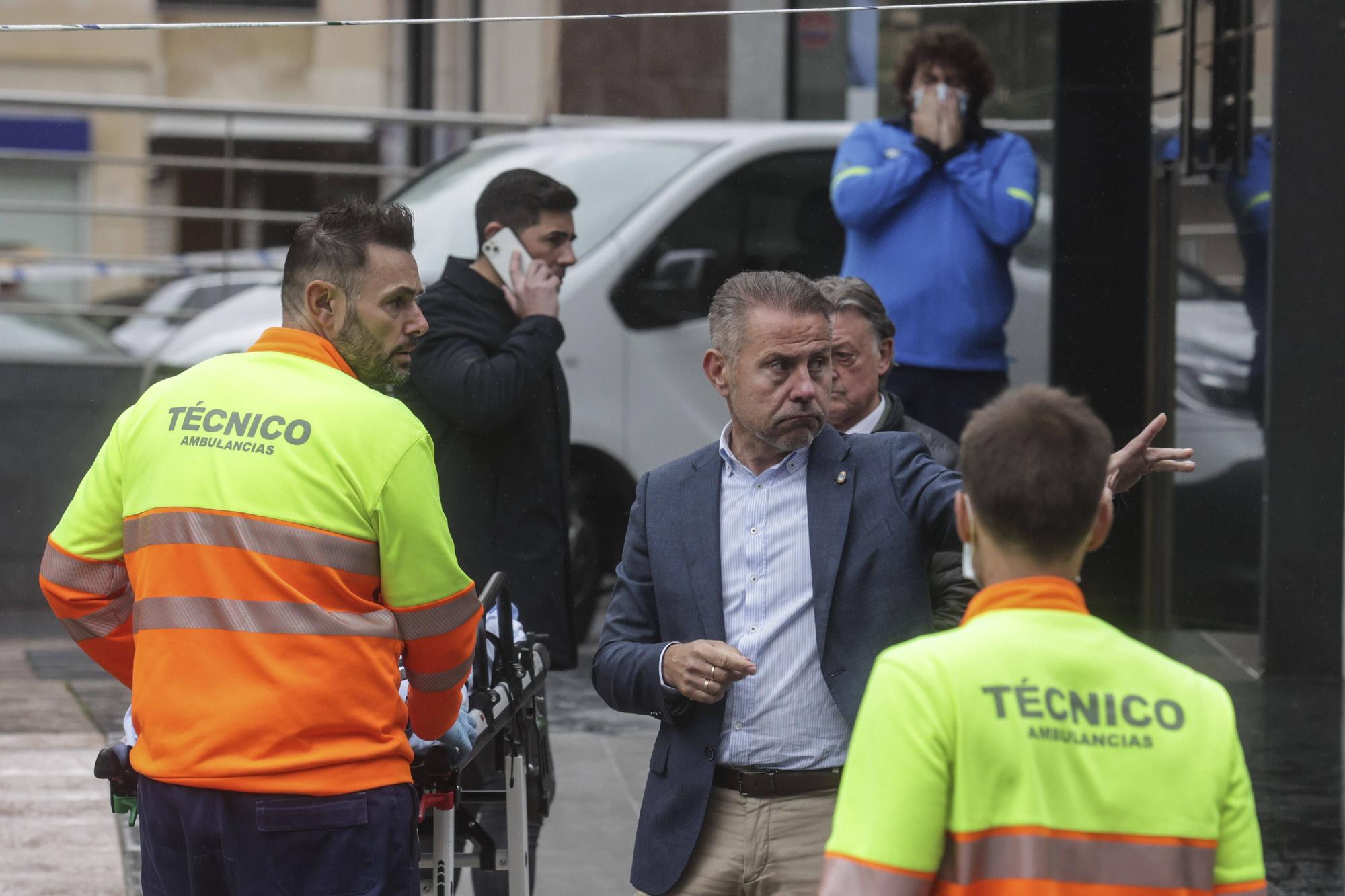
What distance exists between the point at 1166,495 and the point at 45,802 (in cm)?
452

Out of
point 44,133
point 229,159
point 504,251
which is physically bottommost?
point 504,251

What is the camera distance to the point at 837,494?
132 inches

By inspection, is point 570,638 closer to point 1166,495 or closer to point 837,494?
point 837,494

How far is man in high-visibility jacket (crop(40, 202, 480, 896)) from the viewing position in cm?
306

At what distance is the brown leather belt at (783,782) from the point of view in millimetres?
3254

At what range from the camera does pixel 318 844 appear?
3105 mm

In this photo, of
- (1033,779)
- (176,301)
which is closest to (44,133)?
(176,301)

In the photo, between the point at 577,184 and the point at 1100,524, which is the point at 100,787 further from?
the point at 1100,524

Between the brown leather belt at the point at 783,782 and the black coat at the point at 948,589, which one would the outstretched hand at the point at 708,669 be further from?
the black coat at the point at 948,589

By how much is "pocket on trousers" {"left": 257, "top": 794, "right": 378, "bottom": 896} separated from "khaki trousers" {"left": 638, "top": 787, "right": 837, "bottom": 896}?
558 mm

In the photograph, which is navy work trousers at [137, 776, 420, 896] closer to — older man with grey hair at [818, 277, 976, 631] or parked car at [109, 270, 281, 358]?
older man with grey hair at [818, 277, 976, 631]

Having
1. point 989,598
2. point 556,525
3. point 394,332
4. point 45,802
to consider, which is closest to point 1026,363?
point 556,525

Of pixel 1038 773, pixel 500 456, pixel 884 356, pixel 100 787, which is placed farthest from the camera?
pixel 100 787

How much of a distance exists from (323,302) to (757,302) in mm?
780
